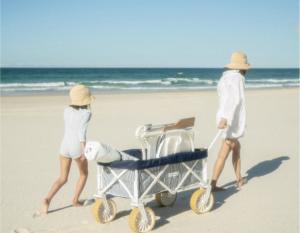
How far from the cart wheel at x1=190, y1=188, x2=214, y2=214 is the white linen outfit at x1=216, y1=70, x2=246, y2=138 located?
0.96 m

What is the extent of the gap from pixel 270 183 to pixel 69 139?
9.61ft

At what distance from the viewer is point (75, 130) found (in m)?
5.30

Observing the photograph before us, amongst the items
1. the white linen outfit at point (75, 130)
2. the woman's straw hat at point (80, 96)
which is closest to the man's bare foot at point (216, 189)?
the white linen outfit at point (75, 130)

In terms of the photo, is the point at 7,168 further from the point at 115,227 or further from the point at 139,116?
the point at 139,116

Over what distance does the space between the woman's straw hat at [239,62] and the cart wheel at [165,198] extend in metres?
1.74

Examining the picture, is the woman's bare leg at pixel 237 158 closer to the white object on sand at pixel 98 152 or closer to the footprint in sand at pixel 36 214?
the white object on sand at pixel 98 152

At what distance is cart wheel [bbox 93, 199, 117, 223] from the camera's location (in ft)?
16.6

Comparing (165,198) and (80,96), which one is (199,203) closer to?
(165,198)

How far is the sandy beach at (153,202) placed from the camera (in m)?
5.10

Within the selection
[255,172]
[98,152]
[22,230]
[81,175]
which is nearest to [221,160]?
[255,172]

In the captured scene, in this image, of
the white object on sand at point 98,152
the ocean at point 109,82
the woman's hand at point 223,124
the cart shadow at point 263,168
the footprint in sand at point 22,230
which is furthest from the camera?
the ocean at point 109,82

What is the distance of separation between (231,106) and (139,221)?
76.8 inches

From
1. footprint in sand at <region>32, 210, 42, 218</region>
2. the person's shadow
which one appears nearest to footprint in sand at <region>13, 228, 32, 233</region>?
footprint in sand at <region>32, 210, 42, 218</region>

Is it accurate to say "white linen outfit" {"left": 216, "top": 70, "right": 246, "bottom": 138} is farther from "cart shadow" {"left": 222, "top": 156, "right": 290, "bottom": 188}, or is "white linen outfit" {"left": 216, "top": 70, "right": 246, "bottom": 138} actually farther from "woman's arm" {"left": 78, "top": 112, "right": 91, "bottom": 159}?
"woman's arm" {"left": 78, "top": 112, "right": 91, "bottom": 159}
